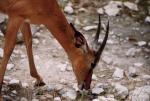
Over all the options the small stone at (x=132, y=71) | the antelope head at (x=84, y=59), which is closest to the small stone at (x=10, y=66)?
the antelope head at (x=84, y=59)

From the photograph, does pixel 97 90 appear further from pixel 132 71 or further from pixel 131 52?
pixel 131 52

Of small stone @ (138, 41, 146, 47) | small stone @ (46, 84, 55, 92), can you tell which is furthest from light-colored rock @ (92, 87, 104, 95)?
small stone @ (138, 41, 146, 47)

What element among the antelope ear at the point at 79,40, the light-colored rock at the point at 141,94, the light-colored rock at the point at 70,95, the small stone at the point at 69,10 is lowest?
the light-colored rock at the point at 141,94

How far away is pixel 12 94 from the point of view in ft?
19.0

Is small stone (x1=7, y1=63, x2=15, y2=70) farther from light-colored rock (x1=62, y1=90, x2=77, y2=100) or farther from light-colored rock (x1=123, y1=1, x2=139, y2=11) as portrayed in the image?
light-colored rock (x1=123, y1=1, x2=139, y2=11)

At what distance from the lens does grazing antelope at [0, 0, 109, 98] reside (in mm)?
5363

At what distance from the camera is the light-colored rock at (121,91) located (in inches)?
237

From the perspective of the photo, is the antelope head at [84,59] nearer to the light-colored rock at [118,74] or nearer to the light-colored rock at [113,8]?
the light-colored rock at [118,74]

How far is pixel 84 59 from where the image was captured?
18.6 ft

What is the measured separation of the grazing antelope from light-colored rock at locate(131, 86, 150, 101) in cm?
62

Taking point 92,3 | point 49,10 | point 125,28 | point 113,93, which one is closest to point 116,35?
point 125,28

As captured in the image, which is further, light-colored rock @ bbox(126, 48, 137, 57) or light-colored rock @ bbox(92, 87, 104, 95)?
light-colored rock @ bbox(126, 48, 137, 57)

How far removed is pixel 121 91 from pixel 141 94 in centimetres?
27

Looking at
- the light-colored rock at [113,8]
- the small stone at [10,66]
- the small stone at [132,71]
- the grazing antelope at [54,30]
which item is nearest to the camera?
the grazing antelope at [54,30]
